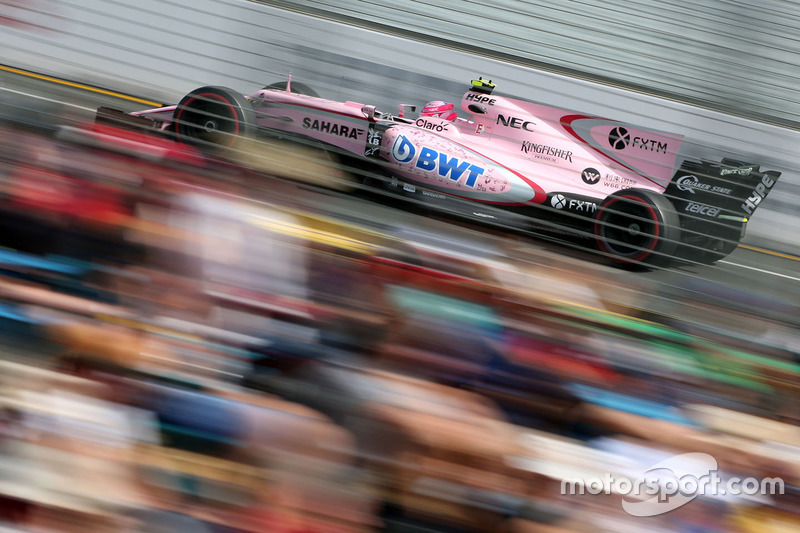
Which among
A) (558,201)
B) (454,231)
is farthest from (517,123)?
(454,231)

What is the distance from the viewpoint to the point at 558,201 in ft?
15.7

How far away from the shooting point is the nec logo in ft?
16.2

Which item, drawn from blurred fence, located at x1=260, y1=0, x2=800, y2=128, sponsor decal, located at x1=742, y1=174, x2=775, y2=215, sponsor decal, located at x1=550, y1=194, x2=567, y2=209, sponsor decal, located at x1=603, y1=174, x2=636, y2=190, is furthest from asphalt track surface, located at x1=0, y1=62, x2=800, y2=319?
sponsor decal, located at x1=603, y1=174, x2=636, y2=190

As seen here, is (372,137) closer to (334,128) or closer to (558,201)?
(334,128)

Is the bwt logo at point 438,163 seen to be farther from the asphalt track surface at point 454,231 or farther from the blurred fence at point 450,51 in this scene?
the asphalt track surface at point 454,231

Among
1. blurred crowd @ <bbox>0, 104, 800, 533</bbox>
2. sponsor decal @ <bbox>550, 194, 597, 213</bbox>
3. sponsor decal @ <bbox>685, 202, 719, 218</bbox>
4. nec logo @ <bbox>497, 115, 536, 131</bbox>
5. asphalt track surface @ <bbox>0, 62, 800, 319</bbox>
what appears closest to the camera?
blurred crowd @ <bbox>0, 104, 800, 533</bbox>

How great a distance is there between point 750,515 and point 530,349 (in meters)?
0.37

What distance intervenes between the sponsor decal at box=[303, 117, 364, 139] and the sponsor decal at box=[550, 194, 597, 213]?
1.37 m

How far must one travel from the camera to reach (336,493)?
910 millimetres

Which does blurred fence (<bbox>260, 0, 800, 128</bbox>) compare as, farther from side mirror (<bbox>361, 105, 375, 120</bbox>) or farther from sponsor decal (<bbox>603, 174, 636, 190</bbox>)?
sponsor decal (<bbox>603, 174, 636, 190</bbox>)

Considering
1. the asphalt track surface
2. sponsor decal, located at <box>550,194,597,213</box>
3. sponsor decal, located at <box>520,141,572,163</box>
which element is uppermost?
sponsor decal, located at <box>520,141,572,163</box>

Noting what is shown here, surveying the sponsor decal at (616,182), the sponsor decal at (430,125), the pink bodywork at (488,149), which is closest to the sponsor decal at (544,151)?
the pink bodywork at (488,149)

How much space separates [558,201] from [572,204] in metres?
0.09

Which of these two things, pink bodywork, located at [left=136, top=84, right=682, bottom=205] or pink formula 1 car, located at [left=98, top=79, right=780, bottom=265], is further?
pink bodywork, located at [left=136, top=84, right=682, bottom=205]
